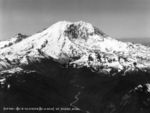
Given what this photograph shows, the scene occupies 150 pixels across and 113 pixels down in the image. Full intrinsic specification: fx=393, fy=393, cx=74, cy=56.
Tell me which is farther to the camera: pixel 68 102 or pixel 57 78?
pixel 57 78

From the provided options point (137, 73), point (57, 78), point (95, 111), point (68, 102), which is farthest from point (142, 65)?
point (68, 102)

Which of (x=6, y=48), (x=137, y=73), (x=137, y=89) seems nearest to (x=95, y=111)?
(x=137, y=89)

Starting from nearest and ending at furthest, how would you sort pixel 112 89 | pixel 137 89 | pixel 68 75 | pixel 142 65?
pixel 137 89 < pixel 112 89 < pixel 68 75 < pixel 142 65

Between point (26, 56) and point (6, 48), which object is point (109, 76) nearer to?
point (26, 56)

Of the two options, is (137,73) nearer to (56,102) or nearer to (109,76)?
(109,76)

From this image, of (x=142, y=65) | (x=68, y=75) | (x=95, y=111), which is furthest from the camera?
(x=142, y=65)

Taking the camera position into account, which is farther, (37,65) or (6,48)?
(6,48)
